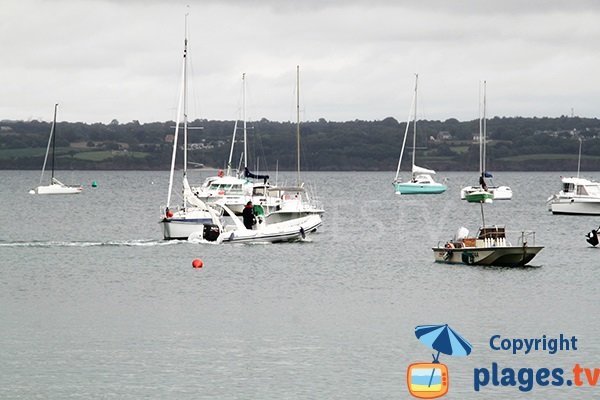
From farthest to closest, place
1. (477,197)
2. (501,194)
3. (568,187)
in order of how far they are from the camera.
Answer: (501,194) → (477,197) → (568,187)

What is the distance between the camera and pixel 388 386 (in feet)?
103

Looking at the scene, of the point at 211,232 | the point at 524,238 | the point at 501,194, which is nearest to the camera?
the point at 524,238

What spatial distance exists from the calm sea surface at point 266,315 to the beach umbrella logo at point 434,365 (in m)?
0.31

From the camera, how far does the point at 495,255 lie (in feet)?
174

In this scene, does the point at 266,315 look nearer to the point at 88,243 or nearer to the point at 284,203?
the point at 88,243

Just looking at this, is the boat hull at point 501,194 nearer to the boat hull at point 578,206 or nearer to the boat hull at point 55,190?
the boat hull at point 578,206

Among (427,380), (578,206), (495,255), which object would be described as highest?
(495,255)

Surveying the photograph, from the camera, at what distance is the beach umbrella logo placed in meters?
30.8

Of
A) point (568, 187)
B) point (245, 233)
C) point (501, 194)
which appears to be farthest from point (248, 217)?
point (501, 194)

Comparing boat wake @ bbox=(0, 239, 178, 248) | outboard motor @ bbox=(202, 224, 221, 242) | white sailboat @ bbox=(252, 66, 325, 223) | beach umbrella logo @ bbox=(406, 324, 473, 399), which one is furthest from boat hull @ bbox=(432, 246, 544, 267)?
white sailboat @ bbox=(252, 66, 325, 223)

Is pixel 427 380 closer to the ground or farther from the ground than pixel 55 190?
farther from the ground

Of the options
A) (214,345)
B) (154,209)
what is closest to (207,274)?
(214,345)

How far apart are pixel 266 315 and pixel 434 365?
9.33 metres

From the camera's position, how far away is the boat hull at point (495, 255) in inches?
2083
